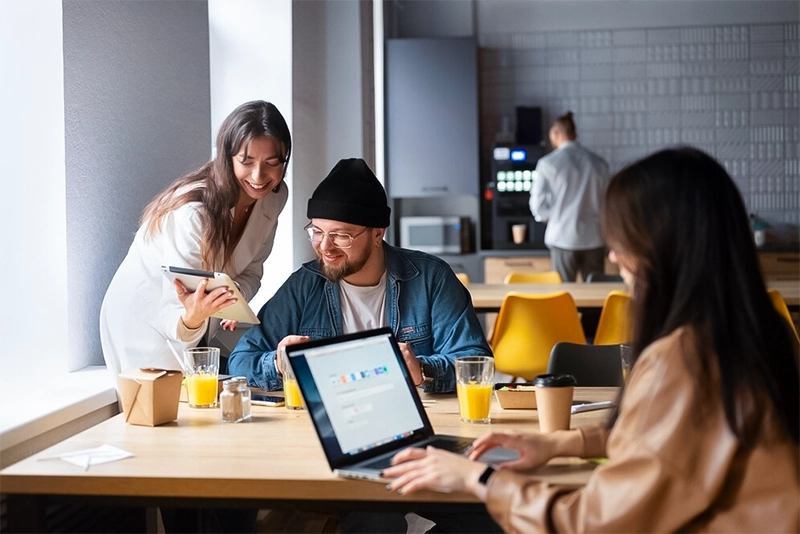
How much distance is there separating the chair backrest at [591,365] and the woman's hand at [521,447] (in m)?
1.28

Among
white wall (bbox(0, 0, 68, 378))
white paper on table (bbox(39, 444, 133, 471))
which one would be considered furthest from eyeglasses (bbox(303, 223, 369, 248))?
white paper on table (bbox(39, 444, 133, 471))

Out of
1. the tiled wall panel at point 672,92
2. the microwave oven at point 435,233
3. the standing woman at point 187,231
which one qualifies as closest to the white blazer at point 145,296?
the standing woman at point 187,231

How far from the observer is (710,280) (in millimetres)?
1322

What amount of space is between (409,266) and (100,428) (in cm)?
100

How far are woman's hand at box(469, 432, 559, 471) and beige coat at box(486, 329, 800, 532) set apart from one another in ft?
0.91

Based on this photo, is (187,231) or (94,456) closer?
(94,456)

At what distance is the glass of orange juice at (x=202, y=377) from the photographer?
223 centimetres

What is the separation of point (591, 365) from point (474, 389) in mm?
1013

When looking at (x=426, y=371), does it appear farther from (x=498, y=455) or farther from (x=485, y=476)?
(x=485, y=476)

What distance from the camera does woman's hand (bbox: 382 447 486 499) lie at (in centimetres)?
150

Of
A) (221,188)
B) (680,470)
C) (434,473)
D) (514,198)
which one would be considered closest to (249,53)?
(221,188)

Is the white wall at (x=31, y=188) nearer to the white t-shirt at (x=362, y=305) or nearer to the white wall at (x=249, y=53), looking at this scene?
the white t-shirt at (x=362, y=305)

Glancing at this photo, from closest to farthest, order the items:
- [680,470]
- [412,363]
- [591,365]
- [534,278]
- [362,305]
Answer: [680,470] < [412,363] < [362,305] < [591,365] < [534,278]

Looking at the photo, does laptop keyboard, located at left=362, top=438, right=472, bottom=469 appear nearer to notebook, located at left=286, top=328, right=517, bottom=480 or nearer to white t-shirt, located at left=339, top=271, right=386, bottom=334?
notebook, located at left=286, top=328, right=517, bottom=480
